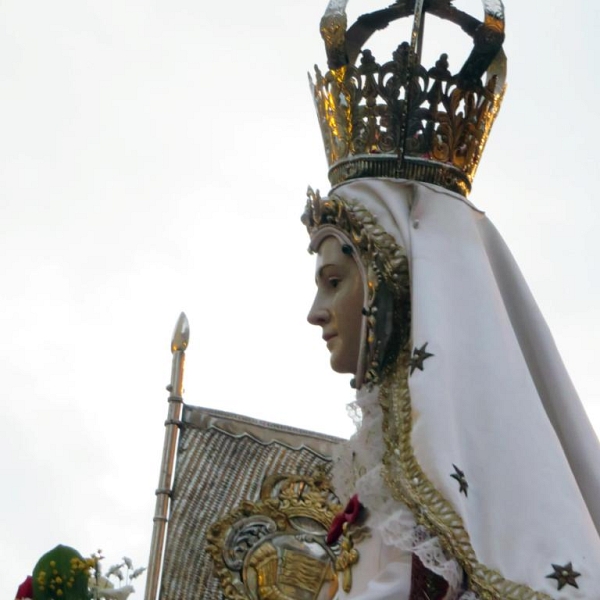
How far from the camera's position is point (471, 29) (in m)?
7.24

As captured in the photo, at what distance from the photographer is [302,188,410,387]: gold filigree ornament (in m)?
6.39

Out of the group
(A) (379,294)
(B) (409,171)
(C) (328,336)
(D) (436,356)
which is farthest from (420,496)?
(B) (409,171)

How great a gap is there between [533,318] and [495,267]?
0.27 metres

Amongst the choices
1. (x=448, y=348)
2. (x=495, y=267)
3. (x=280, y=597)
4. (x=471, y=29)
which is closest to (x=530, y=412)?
(x=448, y=348)

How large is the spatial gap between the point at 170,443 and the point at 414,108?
2.37m

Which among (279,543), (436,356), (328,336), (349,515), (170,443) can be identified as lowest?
(349,515)

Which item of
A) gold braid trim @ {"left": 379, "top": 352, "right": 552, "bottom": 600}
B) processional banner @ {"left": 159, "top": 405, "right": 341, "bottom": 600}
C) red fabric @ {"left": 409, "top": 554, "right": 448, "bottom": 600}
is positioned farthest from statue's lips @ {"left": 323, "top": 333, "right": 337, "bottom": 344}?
processional banner @ {"left": 159, "top": 405, "right": 341, "bottom": 600}

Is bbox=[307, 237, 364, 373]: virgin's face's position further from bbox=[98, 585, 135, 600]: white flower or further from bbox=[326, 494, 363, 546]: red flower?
bbox=[98, 585, 135, 600]: white flower

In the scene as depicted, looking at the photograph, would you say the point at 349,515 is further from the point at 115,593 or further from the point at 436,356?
the point at 115,593

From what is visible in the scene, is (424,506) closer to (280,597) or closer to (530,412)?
(530,412)

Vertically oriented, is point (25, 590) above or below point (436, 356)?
below

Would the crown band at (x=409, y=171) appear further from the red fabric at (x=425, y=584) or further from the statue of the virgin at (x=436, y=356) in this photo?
the red fabric at (x=425, y=584)

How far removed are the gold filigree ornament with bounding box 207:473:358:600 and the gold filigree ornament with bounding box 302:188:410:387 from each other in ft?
6.65

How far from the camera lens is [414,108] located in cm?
694
